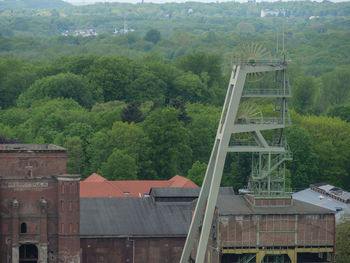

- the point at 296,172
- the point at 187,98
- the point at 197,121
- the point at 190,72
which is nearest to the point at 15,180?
the point at 296,172

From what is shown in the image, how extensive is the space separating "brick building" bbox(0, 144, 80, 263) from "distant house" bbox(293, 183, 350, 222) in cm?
2559

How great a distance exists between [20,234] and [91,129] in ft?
155

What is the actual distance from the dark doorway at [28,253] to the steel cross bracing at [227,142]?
1360 cm

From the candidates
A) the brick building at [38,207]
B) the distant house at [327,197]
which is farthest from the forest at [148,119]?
the brick building at [38,207]

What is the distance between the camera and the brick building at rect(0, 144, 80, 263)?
7094 centimetres

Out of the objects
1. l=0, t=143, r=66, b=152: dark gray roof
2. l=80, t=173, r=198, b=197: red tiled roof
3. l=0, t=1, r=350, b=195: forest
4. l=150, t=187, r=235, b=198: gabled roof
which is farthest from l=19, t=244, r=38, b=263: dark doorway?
l=0, t=1, r=350, b=195: forest

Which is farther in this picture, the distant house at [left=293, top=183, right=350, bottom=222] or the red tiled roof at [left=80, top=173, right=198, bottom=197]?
the red tiled roof at [left=80, top=173, right=198, bottom=197]

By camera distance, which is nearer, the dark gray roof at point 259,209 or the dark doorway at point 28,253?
the dark gray roof at point 259,209

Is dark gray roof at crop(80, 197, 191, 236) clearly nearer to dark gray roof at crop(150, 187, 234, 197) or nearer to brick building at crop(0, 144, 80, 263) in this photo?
dark gray roof at crop(150, 187, 234, 197)

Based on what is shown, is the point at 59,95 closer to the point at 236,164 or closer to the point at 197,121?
the point at 197,121

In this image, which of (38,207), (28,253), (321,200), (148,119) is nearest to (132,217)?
(38,207)

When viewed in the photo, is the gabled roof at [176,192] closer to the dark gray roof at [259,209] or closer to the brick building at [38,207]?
the brick building at [38,207]

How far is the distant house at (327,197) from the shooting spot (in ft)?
291

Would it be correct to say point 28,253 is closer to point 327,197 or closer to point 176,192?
point 176,192
